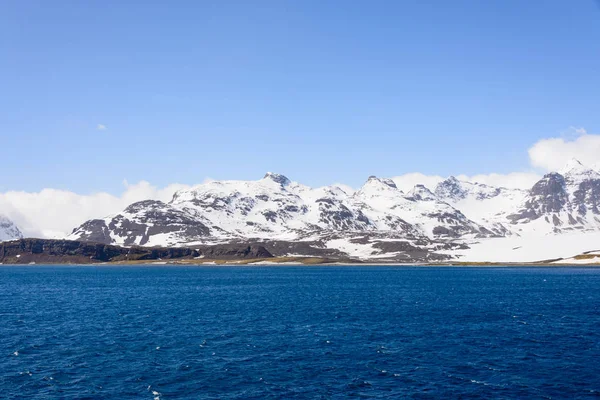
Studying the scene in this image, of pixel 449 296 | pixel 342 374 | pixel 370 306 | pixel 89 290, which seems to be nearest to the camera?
pixel 342 374

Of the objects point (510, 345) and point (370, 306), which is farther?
point (370, 306)

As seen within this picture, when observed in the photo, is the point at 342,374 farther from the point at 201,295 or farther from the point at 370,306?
the point at 201,295

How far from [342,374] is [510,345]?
23.5m

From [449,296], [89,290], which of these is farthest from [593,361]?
[89,290]

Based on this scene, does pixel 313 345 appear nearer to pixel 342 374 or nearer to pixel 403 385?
pixel 342 374

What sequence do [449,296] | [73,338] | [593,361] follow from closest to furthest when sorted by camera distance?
[593,361], [73,338], [449,296]

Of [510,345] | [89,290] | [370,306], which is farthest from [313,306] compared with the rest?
[89,290]

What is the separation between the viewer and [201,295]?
126062mm

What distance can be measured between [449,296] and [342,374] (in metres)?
77.3

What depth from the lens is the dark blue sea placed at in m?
44.6

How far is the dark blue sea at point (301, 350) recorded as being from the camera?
44.6m

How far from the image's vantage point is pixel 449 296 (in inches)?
4734

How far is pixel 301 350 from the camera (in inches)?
2323

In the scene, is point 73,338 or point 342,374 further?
point 73,338
